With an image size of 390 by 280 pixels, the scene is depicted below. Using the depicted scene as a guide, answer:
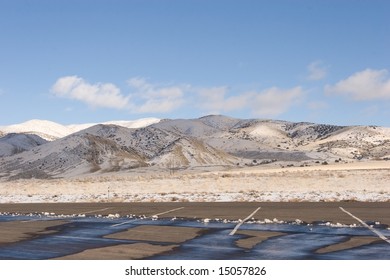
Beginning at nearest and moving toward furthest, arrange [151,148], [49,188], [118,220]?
[118,220], [49,188], [151,148]

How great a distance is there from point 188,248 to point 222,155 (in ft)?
484

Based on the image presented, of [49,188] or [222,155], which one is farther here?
[222,155]

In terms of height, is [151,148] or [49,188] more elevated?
[151,148]

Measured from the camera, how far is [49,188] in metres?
63.2

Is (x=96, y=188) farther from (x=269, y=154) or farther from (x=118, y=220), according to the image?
(x=269, y=154)

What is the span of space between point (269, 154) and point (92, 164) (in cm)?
5994

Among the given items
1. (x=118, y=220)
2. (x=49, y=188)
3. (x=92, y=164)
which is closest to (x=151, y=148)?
(x=92, y=164)

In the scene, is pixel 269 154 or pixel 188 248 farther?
pixel 269 154

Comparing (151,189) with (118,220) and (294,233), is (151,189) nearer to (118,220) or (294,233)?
(118,220)

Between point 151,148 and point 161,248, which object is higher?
point 151,148

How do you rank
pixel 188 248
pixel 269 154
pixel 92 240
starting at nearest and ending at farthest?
1. pixel 188 248
2. pixel 92 240
3. pixel 269 154

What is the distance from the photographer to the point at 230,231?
1852 centimetres
